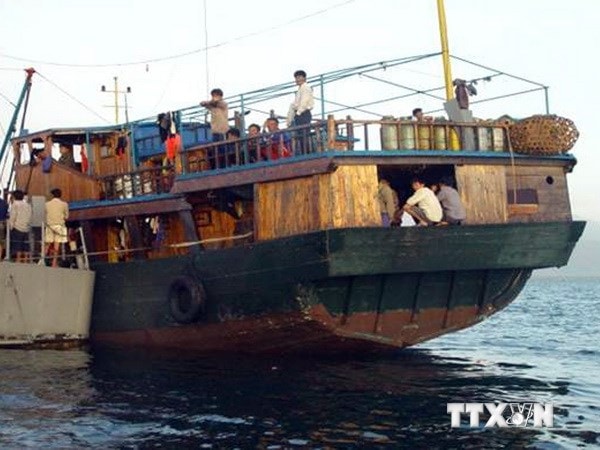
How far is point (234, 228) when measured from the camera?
561 inches

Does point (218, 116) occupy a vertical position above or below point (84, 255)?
above

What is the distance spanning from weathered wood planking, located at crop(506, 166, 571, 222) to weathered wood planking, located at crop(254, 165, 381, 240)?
2.48 meters

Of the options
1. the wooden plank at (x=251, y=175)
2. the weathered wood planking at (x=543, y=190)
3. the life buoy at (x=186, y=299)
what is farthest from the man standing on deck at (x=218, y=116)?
the weathered wood planking at (x=543, y=190)

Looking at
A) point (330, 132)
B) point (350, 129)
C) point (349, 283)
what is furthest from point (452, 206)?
point (330, 132)

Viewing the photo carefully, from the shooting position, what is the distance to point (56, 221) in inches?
634

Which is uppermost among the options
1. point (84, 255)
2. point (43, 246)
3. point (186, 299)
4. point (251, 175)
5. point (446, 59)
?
point (446, 59)

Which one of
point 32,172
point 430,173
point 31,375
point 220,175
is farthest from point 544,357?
point 32,172

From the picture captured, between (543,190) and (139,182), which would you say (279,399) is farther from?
(139,182)

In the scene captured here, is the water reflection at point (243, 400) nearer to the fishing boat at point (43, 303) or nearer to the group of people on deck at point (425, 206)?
the fishing boat at point (43, 303)

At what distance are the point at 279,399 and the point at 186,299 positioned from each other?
3460 mm

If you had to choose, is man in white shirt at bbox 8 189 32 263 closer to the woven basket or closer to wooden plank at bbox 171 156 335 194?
wooden plank at bbox 171 156 335 194

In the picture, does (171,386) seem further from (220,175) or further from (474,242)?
(474,242)

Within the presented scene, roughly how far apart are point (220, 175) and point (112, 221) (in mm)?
4026

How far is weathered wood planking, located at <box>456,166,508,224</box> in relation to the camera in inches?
517
